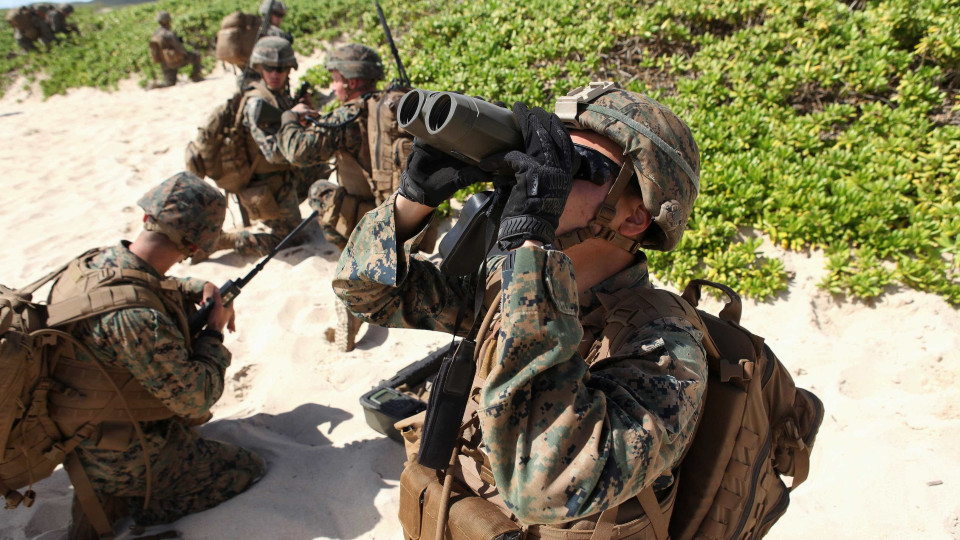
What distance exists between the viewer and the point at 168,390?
2975mm

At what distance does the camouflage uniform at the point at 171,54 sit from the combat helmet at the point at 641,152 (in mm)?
12583

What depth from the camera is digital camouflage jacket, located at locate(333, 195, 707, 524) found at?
1355mm

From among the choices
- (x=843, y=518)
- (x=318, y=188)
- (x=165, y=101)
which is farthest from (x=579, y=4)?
(x=165, y=101)

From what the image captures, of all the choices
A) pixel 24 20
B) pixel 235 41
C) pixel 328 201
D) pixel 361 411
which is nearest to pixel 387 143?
pixel 328 201

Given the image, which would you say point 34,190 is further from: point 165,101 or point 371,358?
point 371,358

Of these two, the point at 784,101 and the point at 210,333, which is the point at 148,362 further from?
the point at 784,101

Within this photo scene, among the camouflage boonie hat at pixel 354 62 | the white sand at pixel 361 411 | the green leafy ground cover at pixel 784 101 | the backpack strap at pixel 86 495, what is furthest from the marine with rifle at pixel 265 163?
the backpack strap at pixel 86 495

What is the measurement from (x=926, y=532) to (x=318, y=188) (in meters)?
4.74

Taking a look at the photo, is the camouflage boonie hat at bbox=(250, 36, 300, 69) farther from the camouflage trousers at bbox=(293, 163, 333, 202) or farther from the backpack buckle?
the backpack buckle

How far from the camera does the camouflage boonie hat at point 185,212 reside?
3.26 m

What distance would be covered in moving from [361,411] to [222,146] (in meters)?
3.72

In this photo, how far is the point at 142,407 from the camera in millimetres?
3080

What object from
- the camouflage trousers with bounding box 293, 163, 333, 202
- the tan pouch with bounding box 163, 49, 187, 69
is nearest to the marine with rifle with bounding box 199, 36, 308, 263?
the camouflage trousers with bounding box 293, 163, 333, 202

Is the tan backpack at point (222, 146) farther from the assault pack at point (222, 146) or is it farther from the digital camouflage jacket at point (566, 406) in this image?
the digital camouflage jacket at point (566, 406)
